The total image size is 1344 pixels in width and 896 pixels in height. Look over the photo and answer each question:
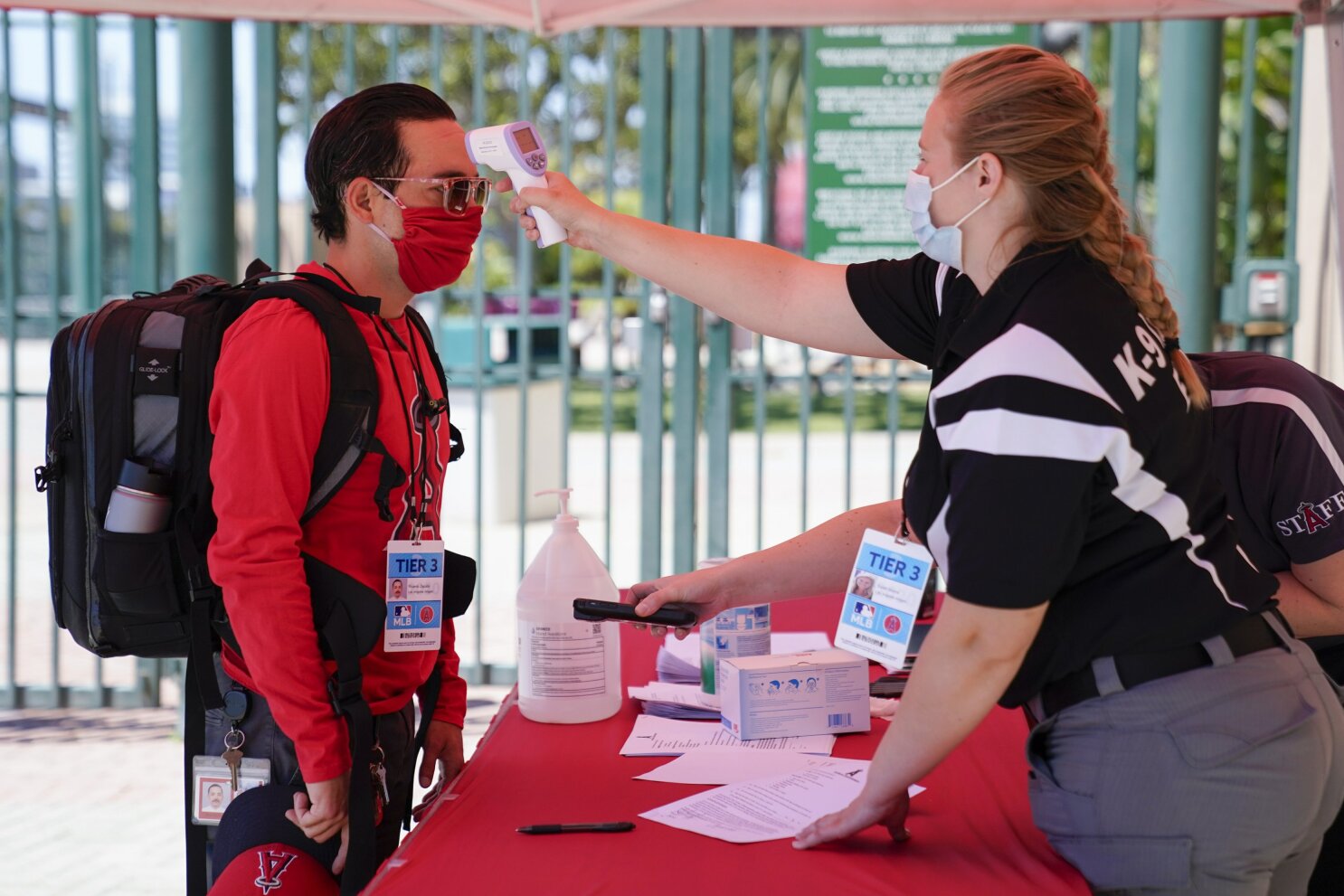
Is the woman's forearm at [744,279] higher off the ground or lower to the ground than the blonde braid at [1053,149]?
lower

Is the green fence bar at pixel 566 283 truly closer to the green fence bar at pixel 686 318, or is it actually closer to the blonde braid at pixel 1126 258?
the green fence bar at pixel 686 318

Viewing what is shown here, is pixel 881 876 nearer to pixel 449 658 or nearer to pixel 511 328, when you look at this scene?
pixel 449 658

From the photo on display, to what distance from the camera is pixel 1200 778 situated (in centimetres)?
151

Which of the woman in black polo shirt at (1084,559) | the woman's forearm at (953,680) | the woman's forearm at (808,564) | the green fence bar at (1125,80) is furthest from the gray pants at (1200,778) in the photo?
the green fence bar at (1125,80)

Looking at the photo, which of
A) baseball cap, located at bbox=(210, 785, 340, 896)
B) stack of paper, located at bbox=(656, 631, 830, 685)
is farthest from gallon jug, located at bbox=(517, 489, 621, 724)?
baseball cap, located at bbox=(210, 785, 340, 896)

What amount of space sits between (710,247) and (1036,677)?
94cm

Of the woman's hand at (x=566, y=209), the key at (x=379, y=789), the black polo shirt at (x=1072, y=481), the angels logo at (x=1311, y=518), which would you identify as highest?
the woman's hand at (x=566, y=209)

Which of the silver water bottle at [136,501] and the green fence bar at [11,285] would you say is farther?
the green fence bar at [11,285]

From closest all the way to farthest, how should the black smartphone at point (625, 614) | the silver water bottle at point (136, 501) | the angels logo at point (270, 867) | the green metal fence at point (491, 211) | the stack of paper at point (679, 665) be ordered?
the angels logo at point (270, 867)
the silver water bottle at point (136, 501)
the black smartphone at point (625, 614)
the stack of paper at point (679, 665)
the green metal fence at point (491, 211)

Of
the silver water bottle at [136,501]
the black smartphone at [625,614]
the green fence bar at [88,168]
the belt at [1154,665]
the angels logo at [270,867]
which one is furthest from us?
the green fence bar at [88,168]

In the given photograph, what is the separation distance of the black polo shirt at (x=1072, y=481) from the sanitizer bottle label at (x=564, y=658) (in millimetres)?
758

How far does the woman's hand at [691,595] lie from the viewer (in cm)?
211

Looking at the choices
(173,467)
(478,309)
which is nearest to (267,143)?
(478,309)

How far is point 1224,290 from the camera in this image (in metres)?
5.04
